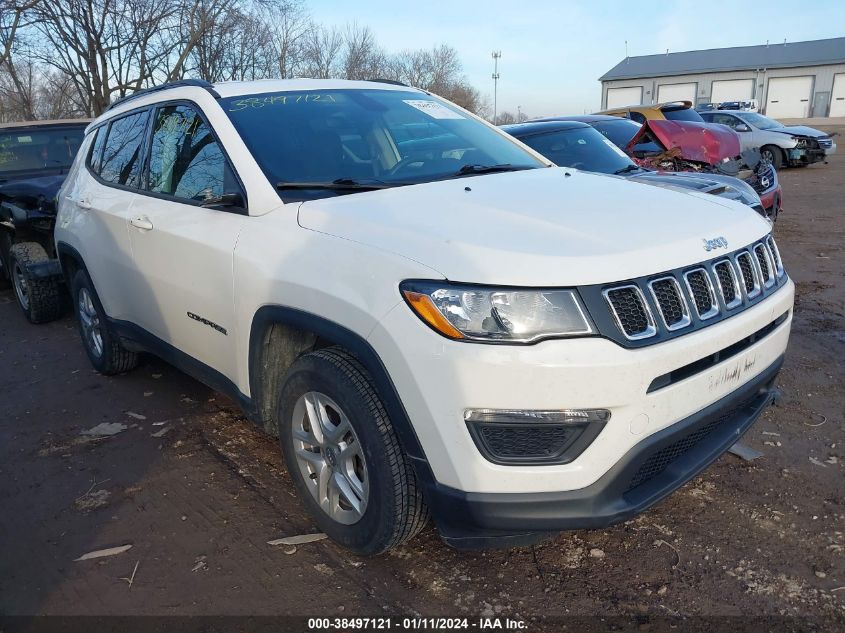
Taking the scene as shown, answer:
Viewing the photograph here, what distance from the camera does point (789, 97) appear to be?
193 feet

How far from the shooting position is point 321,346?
2801 mm

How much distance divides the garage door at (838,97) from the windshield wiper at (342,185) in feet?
218

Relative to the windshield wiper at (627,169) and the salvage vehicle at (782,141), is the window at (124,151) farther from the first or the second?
the salvage vehicle at (782,141)

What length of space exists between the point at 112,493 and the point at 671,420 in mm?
2619

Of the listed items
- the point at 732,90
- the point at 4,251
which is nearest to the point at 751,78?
the point at 732,90

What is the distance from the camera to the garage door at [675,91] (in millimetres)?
61625

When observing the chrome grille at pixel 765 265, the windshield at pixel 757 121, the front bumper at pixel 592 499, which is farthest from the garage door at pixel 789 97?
the front bumper at pixel 592 499

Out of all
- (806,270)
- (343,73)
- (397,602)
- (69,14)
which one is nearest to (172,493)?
(397,602)

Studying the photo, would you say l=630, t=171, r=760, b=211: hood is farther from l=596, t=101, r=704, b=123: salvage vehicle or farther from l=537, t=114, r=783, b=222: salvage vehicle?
l=596, t=101, r=704, b=123: salvage vehicle

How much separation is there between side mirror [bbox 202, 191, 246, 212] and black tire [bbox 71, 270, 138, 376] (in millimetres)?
1887

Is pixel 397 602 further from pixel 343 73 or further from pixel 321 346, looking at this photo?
pixel 343 73

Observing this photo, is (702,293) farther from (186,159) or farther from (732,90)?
(732,90)

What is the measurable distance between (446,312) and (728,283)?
1099 millimetres

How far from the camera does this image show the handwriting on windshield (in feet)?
10.7
